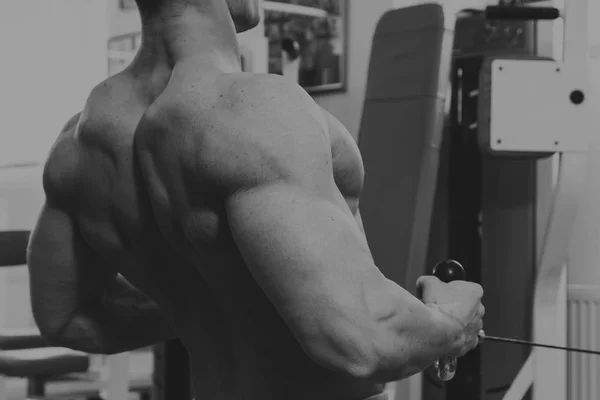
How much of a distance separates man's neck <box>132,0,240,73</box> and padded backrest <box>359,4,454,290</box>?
2103mm

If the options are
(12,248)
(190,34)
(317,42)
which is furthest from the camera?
(317,42)

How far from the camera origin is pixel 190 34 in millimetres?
1186

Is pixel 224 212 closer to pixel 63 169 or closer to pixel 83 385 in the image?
pixel 63 169

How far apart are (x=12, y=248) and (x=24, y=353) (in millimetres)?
395

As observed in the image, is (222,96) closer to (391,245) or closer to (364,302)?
(364,302)

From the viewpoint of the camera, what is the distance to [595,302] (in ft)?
12.2

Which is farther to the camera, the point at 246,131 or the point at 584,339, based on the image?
the point at 584,339

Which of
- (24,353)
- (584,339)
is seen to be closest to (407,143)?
(584,339)

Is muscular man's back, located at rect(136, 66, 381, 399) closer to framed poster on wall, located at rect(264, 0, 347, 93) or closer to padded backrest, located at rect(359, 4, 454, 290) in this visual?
padded backrest, located at rect(359, 4, 454, 290)

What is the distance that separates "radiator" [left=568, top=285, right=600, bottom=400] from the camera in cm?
369

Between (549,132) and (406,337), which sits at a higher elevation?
(406,337)

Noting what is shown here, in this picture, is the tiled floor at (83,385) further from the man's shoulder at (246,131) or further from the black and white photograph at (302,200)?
the man's shoulder at (246,131)

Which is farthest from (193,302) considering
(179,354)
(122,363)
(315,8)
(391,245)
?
(315,8)

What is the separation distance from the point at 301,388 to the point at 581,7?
7.78 ft
